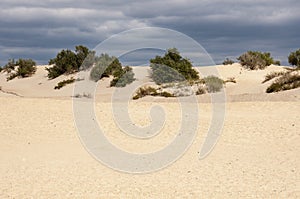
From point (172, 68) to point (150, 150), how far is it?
25.0 m

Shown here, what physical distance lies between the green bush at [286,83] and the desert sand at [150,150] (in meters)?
4.03

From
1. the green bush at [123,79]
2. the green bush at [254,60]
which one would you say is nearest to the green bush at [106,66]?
the green bush at [123,79]

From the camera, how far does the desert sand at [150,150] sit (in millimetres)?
8602

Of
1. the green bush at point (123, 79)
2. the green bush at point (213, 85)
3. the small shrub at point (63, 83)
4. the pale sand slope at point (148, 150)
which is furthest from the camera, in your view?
the small shrub at point (63, 83)

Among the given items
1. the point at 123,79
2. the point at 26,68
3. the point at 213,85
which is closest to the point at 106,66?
the point at 123,79

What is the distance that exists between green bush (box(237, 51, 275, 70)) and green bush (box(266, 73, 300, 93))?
13.4 m

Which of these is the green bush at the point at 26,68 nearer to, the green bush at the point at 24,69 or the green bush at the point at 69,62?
the green bush at the point at 24,69

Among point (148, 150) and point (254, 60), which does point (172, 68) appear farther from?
point (148, 150)

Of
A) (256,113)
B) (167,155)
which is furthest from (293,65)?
(167,155)

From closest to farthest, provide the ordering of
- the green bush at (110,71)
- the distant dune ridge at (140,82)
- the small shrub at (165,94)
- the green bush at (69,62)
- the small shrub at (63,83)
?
1. the small shrub at (165,94)
2. the distant dune ridge at (140,82)
3. the green bush at (110,71)
4. the small shrub at (63,83)
5. the green bush at (69,62)

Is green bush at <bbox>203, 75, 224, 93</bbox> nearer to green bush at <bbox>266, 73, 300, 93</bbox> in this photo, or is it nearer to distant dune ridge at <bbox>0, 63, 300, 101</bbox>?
distant dune ridge at <bbox>0, 63, 300, 101</bbox>

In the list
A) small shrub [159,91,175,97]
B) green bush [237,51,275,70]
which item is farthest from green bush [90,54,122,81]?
small shrub [159,91,175,97]

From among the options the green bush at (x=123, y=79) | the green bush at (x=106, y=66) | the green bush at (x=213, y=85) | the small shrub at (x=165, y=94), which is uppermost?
the green bush at (x=106, y=66)

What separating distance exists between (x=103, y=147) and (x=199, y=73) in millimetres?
26334
